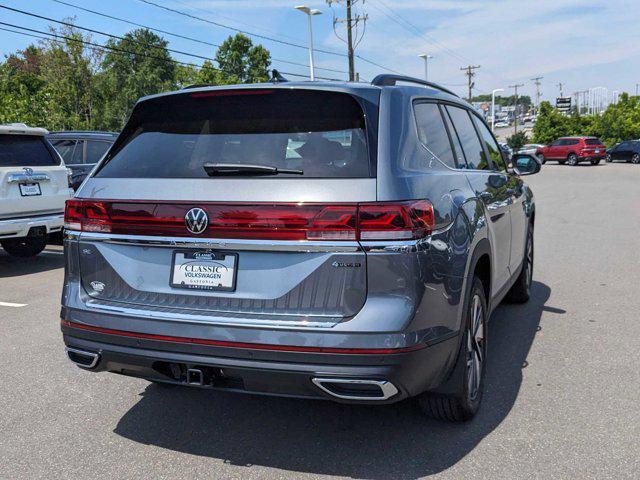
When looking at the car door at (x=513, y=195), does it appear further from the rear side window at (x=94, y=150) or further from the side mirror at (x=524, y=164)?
the rear side window at (x=94, y=150)

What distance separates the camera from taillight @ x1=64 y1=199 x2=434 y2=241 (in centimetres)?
267

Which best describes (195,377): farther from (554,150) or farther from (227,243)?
(554,150)

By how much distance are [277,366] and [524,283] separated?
3867mm

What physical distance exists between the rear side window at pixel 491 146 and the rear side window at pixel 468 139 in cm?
14

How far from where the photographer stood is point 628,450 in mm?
3162

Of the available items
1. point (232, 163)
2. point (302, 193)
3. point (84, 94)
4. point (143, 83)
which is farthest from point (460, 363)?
point (143, 83)

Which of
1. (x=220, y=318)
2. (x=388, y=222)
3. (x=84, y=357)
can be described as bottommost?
(x=84, y=357)

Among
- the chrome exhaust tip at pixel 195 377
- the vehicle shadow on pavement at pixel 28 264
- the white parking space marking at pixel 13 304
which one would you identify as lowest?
the white parking space marking at pixel 13 304

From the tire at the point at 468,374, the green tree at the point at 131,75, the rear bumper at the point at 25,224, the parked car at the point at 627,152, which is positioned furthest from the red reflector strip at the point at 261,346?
the green tree at the point at 131,75

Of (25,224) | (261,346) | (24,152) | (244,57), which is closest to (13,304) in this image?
(25,224)

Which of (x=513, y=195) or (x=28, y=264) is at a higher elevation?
(x=513, y=195)

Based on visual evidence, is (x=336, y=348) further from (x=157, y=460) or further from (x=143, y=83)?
(x=143, y=83)

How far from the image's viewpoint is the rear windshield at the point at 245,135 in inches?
113

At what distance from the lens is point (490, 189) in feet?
13.7
